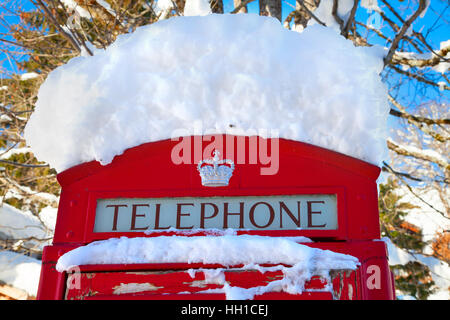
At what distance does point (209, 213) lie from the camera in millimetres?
1549

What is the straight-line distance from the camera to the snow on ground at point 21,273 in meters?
5.60

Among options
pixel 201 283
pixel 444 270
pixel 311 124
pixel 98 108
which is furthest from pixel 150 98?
pixel 444 270

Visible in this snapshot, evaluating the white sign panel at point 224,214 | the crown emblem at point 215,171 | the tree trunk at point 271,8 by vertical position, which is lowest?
the white sign panel at point 224,214

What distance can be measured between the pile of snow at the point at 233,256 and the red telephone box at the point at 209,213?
25mm

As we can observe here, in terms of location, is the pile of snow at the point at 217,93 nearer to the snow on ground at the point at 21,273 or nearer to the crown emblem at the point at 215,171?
the crown emblem at the point at 215,171

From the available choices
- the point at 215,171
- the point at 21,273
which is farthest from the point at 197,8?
the point at 21,273

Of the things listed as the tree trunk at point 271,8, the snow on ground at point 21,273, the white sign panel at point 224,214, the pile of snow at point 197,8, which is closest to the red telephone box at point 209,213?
the white sign panel at point 224,214

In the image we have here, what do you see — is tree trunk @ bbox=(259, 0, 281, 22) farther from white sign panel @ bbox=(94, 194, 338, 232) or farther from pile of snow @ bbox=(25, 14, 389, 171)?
white sign panel @ bbox=(94, 194, 338, 232)

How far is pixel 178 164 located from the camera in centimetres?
162

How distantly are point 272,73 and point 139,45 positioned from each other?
1.83 ft

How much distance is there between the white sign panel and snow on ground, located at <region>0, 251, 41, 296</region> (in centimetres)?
456

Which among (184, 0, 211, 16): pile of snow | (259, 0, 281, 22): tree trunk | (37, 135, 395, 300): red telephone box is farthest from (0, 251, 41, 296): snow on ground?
(37, 135, 395, 300): red telephone box

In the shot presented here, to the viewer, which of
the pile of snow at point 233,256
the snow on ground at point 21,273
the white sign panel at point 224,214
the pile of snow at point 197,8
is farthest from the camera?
the snow on ground at point 21,273
